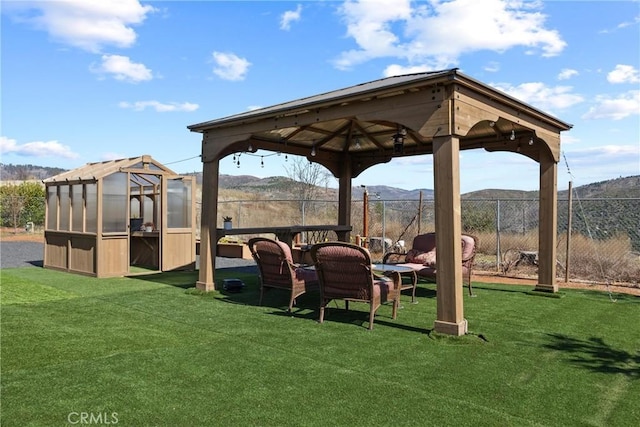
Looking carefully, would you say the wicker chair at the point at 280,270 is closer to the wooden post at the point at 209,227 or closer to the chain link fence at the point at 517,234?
the wooden post at the point at 209,227

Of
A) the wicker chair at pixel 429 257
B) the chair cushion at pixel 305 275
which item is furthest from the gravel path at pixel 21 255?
the wicker chair at pixel 429 257

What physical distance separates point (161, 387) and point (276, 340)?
1.54 meters

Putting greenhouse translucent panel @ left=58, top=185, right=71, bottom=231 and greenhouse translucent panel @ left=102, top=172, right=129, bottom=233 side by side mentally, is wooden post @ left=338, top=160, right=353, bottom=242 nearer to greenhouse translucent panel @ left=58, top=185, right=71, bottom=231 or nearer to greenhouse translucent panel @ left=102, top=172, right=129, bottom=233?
greenhouse translucent panel @ left=102, top=172, right=129, bottom=233

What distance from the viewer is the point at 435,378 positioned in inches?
142

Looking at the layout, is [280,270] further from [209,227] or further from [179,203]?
[179,203]

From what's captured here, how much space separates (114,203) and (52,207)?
2.32 m

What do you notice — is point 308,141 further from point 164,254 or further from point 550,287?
point 550,287

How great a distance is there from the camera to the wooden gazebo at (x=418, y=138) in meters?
4.97

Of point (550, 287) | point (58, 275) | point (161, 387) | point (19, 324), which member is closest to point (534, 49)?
point (550, 287)

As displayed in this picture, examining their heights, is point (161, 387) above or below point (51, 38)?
below

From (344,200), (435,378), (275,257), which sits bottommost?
(435,378)

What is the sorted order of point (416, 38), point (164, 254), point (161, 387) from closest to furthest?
point (161, 387) < point (416, 38) < point (164, 254)

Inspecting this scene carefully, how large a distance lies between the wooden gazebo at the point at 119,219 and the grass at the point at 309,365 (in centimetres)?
303

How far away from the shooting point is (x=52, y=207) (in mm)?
10953
